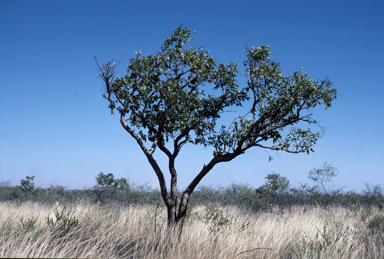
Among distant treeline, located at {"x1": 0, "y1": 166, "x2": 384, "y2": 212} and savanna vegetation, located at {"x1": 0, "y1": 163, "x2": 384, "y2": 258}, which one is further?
distant treeline, located at {"x1": 0, "y1": 166, "x2": 384, "y2": 212}

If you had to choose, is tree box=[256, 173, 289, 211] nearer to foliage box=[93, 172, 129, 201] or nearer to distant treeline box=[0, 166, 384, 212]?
distant treeline box=[0, 166, 384, 212]

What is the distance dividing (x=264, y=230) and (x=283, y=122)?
11.9ft

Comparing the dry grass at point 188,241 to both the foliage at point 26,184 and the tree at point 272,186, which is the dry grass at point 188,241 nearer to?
the tree at point 272,186

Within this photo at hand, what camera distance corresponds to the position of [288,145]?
31.6 ft

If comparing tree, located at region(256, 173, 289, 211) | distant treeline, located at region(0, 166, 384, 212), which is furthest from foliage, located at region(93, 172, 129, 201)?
tree, located at region(256, 173, 289, 211)

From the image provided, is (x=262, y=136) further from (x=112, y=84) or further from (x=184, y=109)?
(x=112, y=84)

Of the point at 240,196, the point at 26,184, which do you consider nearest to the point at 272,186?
the point at 240,196

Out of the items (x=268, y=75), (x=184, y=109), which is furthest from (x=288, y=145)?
(x=184, y=109)

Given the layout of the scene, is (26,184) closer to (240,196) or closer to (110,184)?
(110,184)

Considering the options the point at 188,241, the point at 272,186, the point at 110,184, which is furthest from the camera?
the point at 110,184

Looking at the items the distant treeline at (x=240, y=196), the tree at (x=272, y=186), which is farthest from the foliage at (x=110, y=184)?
the tree at (x=272, y=186)

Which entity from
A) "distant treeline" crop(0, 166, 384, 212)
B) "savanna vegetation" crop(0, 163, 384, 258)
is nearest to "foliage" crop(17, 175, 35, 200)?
"distant treeline" crop(0, 166, 384, 212)

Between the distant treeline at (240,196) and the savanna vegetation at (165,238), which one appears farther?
the distant treeline at (240,196)

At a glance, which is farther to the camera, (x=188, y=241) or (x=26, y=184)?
(x=26, y=184)
